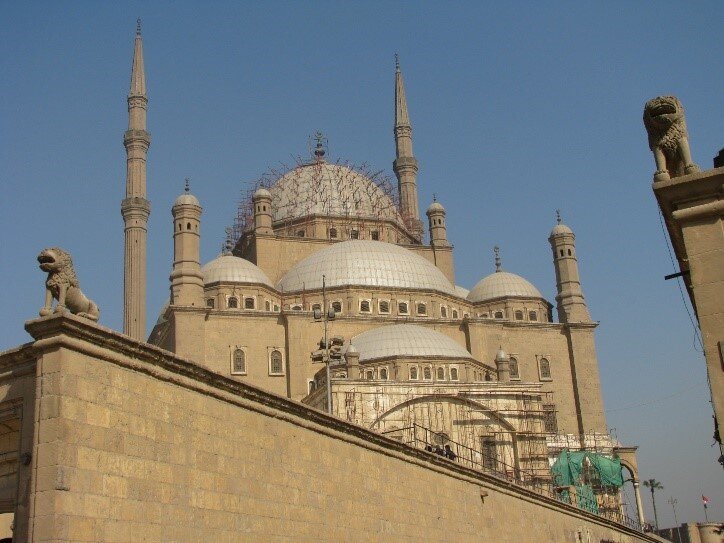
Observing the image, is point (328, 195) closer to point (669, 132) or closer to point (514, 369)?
point (514, 369)

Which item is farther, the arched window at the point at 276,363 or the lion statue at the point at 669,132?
the arched window at the point at 276,363

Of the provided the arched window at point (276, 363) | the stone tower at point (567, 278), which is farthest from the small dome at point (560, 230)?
the arched window at point (276, 363)

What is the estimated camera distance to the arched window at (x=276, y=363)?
1318 inches

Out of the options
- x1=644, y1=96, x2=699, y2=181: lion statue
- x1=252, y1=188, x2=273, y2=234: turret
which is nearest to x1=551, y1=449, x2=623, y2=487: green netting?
x1=252, y1=188, x2=273, y2=234: turret

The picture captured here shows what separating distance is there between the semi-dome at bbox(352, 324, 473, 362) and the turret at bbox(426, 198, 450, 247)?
11444 millimetres

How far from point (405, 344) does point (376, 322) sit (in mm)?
4146

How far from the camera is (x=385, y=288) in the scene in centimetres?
3638

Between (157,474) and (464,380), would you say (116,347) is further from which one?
(464,380)

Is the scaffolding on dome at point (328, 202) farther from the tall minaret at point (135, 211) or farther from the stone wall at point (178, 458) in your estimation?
the stone wall at point (178, 458)

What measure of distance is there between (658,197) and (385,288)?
29.5 metres

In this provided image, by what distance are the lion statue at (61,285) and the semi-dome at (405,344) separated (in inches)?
923

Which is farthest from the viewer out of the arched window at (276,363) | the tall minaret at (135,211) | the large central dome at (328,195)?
the large central dome at (328,195)

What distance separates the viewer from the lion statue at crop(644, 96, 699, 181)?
7418mm

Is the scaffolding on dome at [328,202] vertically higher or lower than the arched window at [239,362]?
higher
